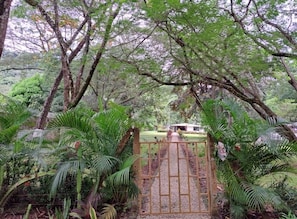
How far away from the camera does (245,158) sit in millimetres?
3516

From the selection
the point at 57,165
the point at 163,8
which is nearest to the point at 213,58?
the point at 163,8

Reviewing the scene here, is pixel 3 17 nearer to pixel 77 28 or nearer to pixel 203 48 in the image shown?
pixel 77 28

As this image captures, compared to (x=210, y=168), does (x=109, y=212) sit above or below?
below

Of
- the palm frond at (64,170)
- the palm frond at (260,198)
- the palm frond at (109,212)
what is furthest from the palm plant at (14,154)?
the palm frond at (260,198)

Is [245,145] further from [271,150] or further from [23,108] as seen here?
[23,108]

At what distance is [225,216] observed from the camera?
12.0 feet

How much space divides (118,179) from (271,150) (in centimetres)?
200

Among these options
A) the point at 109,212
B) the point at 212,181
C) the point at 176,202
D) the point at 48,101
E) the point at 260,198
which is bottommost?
the point at 176,202

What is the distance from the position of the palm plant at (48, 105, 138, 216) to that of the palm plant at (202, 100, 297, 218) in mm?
1332

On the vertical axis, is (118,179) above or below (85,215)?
above

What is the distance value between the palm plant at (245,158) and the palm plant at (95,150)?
4.37 ft

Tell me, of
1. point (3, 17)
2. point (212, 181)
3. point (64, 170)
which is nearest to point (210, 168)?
point (212, 181)

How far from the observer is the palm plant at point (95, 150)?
3.46m

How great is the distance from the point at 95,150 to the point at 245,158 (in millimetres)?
2142
